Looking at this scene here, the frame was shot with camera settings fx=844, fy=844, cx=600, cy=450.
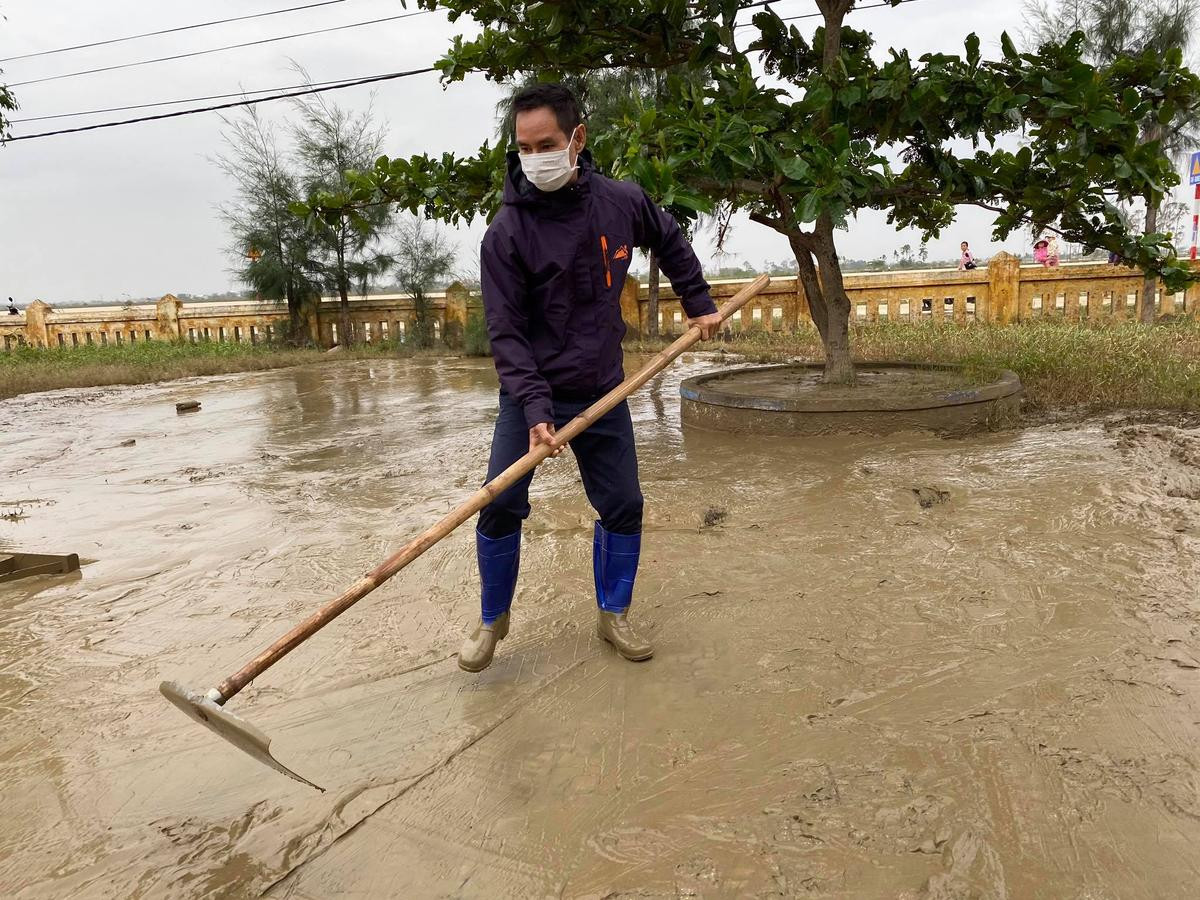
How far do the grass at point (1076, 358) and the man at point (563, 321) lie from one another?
436 cm

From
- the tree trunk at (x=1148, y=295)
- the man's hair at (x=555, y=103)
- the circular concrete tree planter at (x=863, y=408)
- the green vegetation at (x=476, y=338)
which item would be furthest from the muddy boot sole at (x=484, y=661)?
the tree trunk at (x=1148, y=295)

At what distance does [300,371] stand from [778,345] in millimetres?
7310

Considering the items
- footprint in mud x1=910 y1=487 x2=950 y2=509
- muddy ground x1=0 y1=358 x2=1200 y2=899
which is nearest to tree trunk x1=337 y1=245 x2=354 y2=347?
muddy ground x1=0 y1=358 x2=1200 y2=899

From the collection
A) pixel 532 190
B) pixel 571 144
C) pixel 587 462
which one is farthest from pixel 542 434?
pixel 571 144

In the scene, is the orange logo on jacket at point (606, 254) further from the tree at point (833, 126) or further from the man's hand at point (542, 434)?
the tree at point (833, 126)

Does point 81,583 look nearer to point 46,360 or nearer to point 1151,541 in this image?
point 1151,541

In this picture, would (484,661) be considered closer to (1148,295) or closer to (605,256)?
(605,256)

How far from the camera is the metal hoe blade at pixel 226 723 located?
1721mm

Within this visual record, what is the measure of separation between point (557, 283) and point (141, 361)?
14077mm

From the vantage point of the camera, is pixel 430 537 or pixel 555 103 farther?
pixel 555 103

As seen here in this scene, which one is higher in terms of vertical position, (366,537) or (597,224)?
(597,224)

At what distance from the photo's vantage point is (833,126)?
4629 millimetres

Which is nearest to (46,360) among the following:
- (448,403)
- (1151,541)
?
(448,403)

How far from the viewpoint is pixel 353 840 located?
175 centimetres
